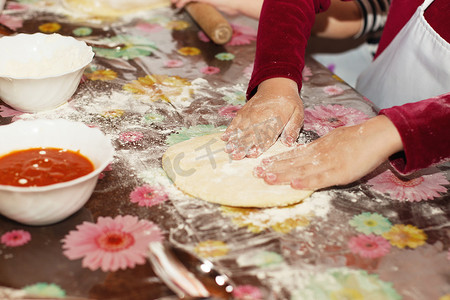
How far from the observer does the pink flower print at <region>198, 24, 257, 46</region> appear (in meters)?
1.91

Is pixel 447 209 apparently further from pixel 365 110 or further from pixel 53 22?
pixel 53 22

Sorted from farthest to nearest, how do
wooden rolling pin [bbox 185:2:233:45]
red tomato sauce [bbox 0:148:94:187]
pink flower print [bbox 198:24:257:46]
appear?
pink flower print [bbox 198:24:257:46]
wooden rolling pin [bbox 185:2:233:45]
red tomato sauce [bbox 0:148:94:187]

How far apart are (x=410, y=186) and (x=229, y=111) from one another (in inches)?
21.4

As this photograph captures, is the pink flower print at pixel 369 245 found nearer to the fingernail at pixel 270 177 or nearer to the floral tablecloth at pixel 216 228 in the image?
the floral tablecloth at pixel 216 228

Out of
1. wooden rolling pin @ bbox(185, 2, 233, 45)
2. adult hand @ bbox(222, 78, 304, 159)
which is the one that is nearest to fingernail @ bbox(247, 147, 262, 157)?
adult hand @ bbox(222, 78, 304, 159)

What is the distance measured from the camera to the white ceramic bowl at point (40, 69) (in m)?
1.27

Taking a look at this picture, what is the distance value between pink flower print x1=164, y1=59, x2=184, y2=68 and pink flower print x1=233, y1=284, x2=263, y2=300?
1.00 metres

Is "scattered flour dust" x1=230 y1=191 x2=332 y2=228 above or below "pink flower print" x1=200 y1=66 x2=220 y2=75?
above

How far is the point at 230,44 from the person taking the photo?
6.21 ft

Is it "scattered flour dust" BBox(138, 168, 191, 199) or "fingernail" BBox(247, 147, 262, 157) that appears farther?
"fingernail" BBox(247, 147, 262, 157)

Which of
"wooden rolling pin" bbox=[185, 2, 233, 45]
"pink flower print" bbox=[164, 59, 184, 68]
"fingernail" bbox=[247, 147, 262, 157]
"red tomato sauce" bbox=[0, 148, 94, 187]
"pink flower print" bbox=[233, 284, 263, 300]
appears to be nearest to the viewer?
"pink flower print" bbox=[233, 284, 263, 300]

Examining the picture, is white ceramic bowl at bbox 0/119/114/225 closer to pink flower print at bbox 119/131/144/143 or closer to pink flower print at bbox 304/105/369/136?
pink flower print at bbox 119/131/144/143

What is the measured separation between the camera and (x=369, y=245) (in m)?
0.99

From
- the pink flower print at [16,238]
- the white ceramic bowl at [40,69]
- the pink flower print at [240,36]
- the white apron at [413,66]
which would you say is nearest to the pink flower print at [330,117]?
the white apron at [413,66]
